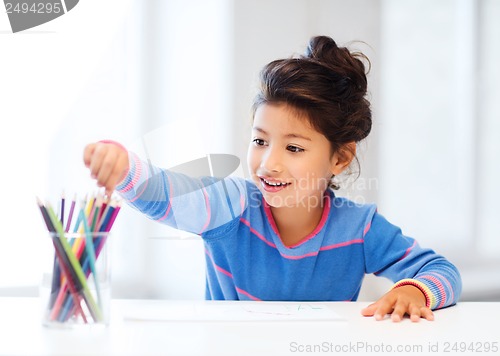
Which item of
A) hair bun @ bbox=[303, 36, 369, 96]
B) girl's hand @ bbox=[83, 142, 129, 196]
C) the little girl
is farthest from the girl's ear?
girl's hand @ bbox=[83, 142, 129, 196]

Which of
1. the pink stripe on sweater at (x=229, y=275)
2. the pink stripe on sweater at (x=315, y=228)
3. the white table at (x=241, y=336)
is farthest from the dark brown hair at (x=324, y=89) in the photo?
the white table at (x=241, y=336)

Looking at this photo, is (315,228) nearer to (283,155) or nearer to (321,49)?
(283,155)

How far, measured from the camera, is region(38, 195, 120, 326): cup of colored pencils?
65cm

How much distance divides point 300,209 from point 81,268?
0.60 m

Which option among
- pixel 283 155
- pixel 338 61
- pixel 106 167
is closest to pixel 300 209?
pixel 283 155

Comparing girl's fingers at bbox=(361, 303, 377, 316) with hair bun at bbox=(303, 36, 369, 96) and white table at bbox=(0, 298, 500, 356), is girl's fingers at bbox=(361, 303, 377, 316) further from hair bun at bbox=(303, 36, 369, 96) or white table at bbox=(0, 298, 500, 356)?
hair bun at bbox=(303, 36, 369, 96)

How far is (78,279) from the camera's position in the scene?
25.5 inches

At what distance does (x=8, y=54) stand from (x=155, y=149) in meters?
0.41

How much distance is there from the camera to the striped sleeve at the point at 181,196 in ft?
2.90

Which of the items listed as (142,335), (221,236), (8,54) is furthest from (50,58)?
(142,335)

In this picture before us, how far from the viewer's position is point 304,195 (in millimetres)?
1113

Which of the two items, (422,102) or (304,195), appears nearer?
(304,195)

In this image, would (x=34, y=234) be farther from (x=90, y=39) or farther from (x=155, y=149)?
(x=90, y=39)

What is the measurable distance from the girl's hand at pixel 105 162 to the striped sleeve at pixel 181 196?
9 centimetres
